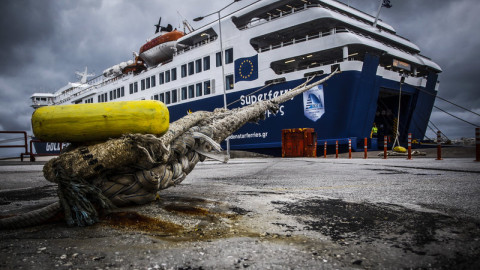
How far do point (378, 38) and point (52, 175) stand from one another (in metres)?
17.0

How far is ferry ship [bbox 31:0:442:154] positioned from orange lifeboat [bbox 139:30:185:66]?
0.59 m

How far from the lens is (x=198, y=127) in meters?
2.49

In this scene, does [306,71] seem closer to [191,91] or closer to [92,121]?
[191,91]

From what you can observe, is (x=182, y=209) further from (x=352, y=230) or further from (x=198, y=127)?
(x=352, y=230)

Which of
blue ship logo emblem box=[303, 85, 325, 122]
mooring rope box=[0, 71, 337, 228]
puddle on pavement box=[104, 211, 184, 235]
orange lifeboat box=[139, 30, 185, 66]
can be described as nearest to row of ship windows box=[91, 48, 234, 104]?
orange lifeboat box=[139, 30, 185, 66]

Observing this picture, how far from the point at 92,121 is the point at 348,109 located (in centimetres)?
1167

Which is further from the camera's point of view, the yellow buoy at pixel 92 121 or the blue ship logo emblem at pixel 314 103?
the blue ship logo emblem at pixel 314 103

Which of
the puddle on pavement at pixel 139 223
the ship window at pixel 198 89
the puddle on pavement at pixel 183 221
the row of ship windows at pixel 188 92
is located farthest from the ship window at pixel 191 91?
the puddle on pavement at pixel 139 223

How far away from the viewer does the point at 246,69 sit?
15258 millimetres

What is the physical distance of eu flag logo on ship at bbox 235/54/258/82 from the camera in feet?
48.9

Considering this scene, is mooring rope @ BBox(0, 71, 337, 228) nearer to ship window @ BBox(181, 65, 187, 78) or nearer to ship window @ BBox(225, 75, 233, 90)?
ship window @ BBox(225, 75, 233, 90)

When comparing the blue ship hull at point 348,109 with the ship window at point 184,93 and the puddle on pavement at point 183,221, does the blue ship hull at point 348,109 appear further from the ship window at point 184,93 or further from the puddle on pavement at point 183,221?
the puddle on pavement at point 183,221

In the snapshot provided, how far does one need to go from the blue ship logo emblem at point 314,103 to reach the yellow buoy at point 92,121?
11.5 meters

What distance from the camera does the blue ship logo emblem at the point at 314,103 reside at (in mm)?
12484
